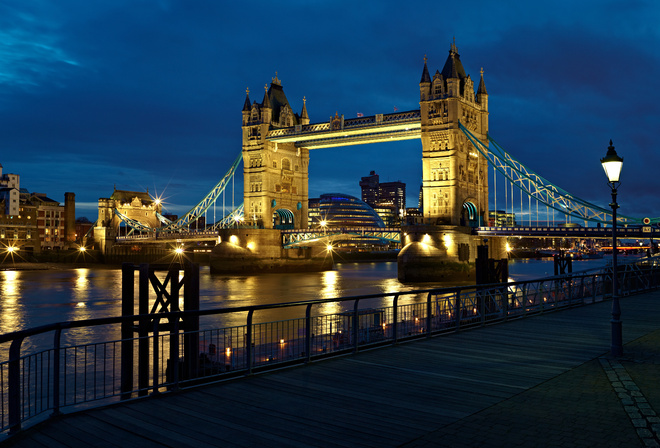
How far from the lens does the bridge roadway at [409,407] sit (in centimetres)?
589

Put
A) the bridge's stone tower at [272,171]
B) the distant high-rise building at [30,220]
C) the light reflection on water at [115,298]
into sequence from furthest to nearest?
the distant high-rise building at [30,220] < the bridge's stone tower at [272,171] < the light reflection on water at [115,298]

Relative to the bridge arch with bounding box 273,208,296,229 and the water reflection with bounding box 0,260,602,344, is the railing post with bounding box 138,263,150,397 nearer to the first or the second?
the water reflection with bounding box 0,260,602,344

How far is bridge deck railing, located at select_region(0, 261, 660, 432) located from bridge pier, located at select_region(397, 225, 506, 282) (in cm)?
2633

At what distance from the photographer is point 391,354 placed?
34.5 ft

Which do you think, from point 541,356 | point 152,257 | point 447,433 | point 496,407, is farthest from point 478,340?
point 152,257

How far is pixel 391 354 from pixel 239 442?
16.9 feet

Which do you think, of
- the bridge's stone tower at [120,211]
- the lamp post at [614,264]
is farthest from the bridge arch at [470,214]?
the bridge's stone tower at [120,211]

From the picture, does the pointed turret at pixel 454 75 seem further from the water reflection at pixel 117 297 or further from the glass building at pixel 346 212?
the glass building at pixel 346 212

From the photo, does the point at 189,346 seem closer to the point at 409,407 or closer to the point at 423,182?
the point at 409,407

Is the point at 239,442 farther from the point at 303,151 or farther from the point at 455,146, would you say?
the point at 303,151

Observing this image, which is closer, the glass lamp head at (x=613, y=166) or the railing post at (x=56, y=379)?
the railing post at (x=56, y=379)

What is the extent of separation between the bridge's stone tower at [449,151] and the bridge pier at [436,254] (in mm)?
2555

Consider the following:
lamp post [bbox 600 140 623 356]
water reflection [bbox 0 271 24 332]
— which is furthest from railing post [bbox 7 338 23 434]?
water reflection [bbox 0 271 24 332]

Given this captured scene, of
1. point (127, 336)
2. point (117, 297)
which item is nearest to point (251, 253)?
point (117, 297)
